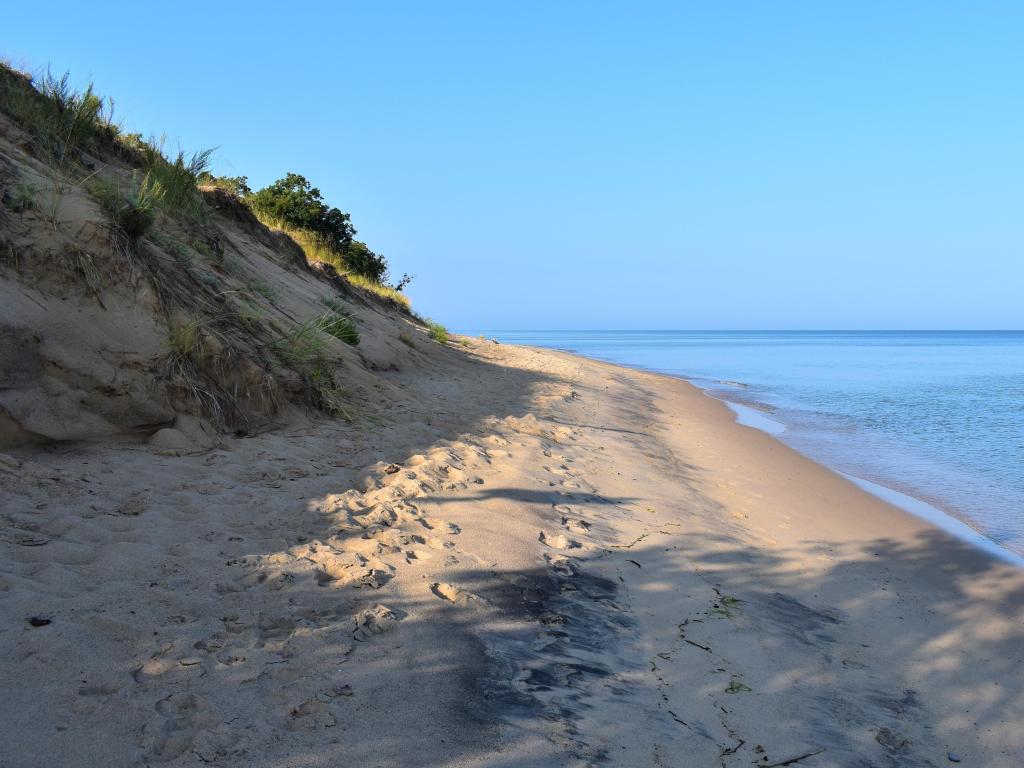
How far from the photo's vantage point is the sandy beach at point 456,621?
2.21 metres

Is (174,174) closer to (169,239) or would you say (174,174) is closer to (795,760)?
(169,239)

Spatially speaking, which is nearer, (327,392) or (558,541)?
(558,541)

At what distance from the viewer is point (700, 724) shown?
256 centimetres

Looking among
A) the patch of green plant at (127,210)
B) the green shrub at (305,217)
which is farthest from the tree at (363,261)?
the patch of green plant at (127,210)

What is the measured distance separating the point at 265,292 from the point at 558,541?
225 inches

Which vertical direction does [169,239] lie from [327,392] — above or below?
above

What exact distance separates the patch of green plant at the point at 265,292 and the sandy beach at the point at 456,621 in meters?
3.16

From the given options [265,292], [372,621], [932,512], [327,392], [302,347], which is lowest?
[932,512]

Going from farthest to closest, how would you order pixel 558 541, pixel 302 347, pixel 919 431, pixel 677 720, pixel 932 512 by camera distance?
pixel 919 431 < pixel 302 347 < pixel 932 512 < pixel 558 541 < pixel 677 720

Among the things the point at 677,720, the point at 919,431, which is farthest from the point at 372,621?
the point at 919,431

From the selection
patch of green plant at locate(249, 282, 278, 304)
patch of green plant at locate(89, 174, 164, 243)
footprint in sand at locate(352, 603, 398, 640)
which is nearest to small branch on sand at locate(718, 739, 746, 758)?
footprint in sand at locate(352, 603, 398, 640)

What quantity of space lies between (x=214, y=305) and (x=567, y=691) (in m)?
4.70

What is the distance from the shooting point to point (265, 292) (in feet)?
27.9

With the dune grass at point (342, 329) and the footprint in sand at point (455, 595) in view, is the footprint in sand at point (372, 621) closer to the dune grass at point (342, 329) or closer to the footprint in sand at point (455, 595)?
the footprint in sand at point (455, 595)
